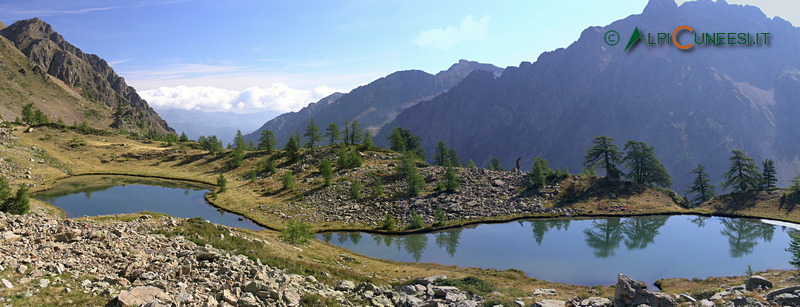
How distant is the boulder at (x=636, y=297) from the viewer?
22.5m

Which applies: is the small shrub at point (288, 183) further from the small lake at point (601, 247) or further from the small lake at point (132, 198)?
the small lake at point (601, 247)

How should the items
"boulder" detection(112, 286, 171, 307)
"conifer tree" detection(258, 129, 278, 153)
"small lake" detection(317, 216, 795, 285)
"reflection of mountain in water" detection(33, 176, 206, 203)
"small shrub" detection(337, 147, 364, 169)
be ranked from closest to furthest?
"boulder" detection(112, 286, 171, 307) → "small lake" detection(317, 216, 795, 285) → "reflection of mountain in water" detection(33, 176, 206, 203) → "small shrub" detection(337, 147, 364, 169) → "conifer tree" detection(258, 129, 278, 153)

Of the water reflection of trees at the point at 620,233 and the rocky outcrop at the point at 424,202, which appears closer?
the water reflection of trees at the point at 620,233

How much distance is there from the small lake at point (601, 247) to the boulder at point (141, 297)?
3638 cm

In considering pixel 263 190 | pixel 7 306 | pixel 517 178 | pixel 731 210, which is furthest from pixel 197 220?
pixel 731 210

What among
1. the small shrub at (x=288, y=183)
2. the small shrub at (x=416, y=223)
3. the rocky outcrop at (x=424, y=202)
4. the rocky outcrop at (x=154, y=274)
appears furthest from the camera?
the small shrub at (x=288, y=183)

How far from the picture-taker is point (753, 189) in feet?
266

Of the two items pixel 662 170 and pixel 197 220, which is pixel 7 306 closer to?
pixel 197 220

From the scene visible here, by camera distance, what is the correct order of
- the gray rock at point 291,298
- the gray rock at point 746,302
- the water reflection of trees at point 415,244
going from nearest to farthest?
the gray rock at point 291,298 → the gray rock at point 746,302 → the water reflection of trees at point 415,244

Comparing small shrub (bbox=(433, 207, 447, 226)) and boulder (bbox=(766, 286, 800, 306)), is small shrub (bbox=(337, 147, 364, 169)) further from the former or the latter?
boulder (bbox=(766, 286, 800, 306))

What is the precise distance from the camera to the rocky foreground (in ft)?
61.1

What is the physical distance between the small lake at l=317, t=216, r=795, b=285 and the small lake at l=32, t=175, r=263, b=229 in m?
26.7

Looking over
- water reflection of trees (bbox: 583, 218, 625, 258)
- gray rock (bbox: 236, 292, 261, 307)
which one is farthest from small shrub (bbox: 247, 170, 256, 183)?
gray rock (bbox: 236, 292, 261, 307)

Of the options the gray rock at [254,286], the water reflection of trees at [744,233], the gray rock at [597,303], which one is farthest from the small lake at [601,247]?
the gray rock at [254,286]
